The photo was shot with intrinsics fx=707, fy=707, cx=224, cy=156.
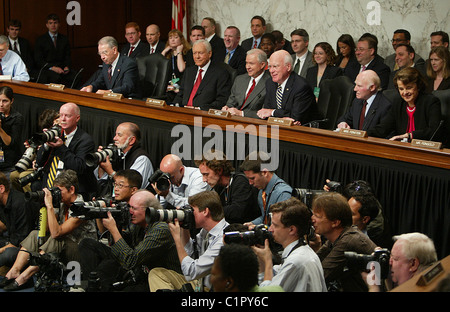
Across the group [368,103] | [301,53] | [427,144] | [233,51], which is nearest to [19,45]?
[233,51]

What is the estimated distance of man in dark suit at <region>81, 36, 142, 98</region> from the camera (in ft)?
23.3

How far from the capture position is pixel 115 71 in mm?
7180

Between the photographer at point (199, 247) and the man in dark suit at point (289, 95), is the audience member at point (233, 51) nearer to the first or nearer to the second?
the man in dark suit at point (289, 95)

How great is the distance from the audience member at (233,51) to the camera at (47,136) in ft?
11.1

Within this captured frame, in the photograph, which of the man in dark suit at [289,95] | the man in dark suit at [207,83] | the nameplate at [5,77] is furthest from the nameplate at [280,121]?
the nameplate at [5,77]

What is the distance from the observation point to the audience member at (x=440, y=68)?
6254 mm

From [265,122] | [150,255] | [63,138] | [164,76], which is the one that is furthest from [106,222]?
[164,76]

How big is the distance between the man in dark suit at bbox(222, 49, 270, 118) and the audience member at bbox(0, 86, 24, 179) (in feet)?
6.17

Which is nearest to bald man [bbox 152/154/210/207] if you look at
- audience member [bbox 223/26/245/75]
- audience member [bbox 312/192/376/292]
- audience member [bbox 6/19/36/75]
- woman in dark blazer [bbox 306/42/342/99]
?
audience member [bbox 312/192/376/292]

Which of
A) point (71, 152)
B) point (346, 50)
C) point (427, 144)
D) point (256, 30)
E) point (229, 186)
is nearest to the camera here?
point (427, 144)

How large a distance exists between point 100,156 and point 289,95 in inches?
68.6

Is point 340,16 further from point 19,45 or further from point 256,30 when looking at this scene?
point 19,45
